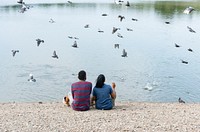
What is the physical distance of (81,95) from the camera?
12602 millimetres

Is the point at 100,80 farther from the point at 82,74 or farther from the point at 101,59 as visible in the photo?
the point at 101,59

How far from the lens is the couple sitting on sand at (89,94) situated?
492 inches

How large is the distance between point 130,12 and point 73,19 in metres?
11.8

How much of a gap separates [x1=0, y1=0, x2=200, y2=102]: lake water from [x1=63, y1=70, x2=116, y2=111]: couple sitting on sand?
7631 millimetres

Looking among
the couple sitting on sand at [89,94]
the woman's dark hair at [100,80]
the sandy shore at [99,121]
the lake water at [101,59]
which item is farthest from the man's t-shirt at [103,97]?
the lake water at [101,59]

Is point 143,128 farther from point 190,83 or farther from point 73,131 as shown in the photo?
point 190,83

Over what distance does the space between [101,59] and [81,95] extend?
694 inches

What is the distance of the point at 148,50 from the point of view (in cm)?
3391

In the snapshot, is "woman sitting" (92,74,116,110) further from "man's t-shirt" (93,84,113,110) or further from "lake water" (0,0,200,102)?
"lake water" (0,0,200,102)

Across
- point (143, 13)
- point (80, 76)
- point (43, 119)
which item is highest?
point (80, 76)

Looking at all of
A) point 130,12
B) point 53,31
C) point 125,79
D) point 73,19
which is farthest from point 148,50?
point 130,12

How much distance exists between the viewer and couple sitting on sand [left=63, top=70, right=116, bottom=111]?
12508 mm

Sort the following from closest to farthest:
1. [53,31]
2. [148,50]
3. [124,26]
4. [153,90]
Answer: [153,90], [148,50], [53,31], [124,26]

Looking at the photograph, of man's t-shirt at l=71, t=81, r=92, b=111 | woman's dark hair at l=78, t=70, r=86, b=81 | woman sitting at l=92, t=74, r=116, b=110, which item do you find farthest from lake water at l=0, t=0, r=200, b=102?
→ woman's dark hair at l=78, t=70, r=86, b=81
